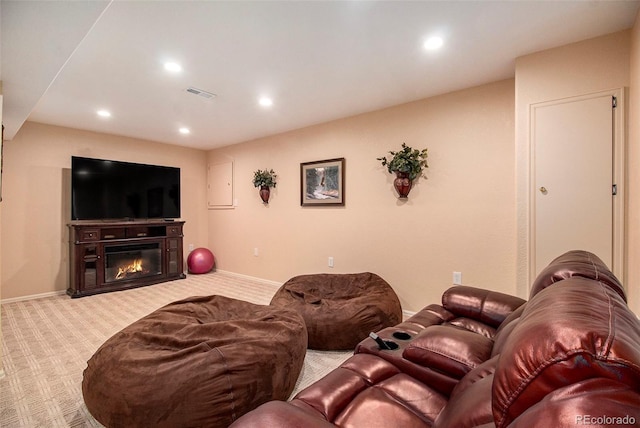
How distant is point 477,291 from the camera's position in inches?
85.9

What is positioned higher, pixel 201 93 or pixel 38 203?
pixel 201 93

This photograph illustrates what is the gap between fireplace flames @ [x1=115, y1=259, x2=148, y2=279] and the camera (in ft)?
15.4

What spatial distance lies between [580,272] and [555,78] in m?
1.89

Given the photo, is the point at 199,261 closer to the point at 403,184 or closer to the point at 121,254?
the point at 121,254

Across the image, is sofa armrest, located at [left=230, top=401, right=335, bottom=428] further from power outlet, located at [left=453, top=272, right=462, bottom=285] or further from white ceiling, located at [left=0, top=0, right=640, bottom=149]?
power outlet, located at [left=453, top=272, right=462, bottom=285]

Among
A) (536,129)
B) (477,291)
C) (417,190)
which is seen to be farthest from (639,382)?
(417,190)

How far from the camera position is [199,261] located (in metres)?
5.65

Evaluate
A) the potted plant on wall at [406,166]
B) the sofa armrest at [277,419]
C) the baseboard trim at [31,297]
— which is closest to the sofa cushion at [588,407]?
the sofa armrest at [277,419]

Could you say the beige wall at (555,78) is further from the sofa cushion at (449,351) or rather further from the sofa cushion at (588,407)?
the sofa cushion at (588,407)

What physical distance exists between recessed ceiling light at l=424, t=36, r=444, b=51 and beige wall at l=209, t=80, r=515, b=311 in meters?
1.01

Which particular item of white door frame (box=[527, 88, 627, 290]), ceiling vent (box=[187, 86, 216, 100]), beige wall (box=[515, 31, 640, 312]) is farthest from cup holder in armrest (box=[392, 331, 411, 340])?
ceiling vent (box=[187, 86, 216, 100])

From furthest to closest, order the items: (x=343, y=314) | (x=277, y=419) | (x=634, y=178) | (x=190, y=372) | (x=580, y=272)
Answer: (x=343, y=314), (x=634, y=178), (x=190, y=372), (x=580, y=272), (x=277, y=419)

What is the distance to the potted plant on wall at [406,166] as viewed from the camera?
3330 millimetres

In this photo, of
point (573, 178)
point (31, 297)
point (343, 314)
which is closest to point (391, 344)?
point (343, 314)
